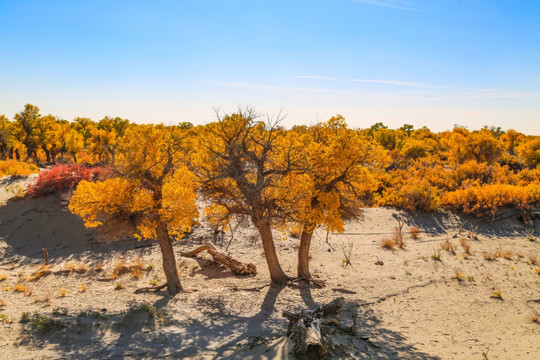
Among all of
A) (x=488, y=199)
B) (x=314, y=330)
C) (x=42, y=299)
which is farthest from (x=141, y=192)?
(x=488, y=199)

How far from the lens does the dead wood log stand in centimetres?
701

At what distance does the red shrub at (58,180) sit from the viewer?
2220cm

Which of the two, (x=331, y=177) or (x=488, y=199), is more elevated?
(x=331, y=177)

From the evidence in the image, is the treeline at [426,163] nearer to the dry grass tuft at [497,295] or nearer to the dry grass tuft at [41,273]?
the dry grass tuft at [41,273]

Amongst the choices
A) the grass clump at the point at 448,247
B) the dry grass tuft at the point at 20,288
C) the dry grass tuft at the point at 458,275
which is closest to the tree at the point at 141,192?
the dry grass tuft at the point at 20,288

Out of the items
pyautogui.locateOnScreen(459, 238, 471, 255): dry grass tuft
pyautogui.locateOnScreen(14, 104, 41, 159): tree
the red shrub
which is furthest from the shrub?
pyautogui.locateOnScreen(14, 104, 41, 159): tree

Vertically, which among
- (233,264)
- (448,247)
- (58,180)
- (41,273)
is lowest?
(41,273)

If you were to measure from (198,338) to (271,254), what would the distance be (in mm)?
5126

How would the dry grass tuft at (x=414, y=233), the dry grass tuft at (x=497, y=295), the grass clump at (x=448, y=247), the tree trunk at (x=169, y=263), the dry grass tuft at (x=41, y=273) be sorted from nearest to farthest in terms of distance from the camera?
the dry grass tuft at (x=497, y=295)
the tree trunk at (x=169, y=263)
the dry grass tuft at (x=41, y=273)
the grass clump at (x=448, y=247)
the dry grass tuft at (x=414, y=233)

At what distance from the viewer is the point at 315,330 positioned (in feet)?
24.6

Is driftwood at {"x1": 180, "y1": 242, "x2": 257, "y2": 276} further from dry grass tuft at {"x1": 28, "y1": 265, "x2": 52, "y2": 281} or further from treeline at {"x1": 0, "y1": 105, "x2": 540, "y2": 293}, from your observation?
dry grass tuft at {"x1": 28, "y1": 265, "x2": 52, "y2": 281}

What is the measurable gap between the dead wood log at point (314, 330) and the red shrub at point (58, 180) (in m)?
18.2

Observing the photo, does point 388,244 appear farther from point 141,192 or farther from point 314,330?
point 141,192

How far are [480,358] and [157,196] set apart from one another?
1002cm
